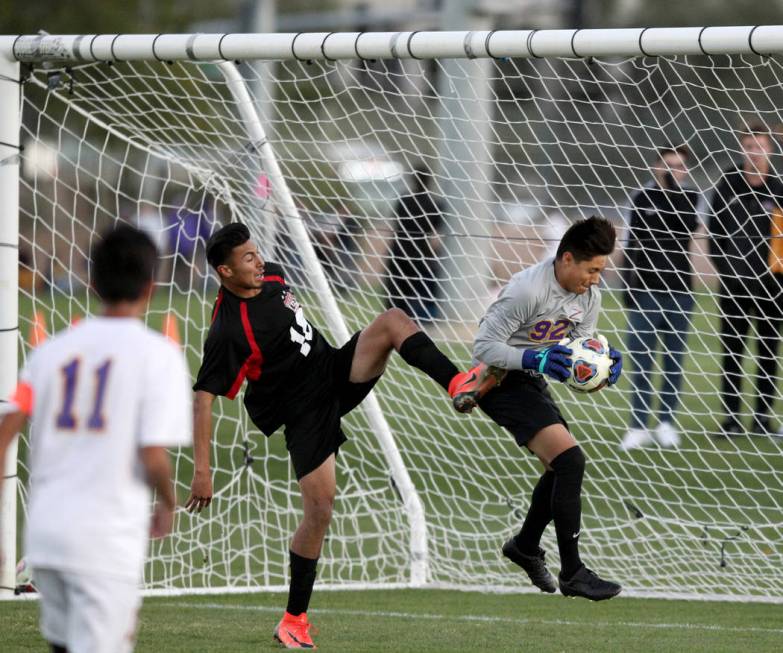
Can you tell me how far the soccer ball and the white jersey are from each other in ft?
7.28

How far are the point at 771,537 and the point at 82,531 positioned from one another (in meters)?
5.73

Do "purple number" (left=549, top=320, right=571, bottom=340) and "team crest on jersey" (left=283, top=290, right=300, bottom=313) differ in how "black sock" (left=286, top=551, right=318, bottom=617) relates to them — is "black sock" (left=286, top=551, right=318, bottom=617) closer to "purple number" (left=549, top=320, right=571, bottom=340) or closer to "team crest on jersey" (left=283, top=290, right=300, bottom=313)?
"team crest on jersey" (left=283, top=290, right=300, bottom=313)

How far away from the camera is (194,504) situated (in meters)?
5.57

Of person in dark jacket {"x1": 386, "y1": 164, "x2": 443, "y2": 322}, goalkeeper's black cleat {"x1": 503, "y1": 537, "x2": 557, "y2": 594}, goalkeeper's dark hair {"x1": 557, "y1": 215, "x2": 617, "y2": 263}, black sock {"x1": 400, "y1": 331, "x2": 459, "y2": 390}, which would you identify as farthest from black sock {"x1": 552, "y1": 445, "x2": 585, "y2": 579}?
person in dark jacket {"x1": 386, "y1": 164, "x2": 443, "y2": 322}

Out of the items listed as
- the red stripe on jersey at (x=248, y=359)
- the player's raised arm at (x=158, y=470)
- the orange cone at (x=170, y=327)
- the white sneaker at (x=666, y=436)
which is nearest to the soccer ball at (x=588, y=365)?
the red stripe on jersey at (x=248, y=359)

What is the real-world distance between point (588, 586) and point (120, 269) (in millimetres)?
2852

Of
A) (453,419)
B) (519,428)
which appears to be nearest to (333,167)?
(453,419)

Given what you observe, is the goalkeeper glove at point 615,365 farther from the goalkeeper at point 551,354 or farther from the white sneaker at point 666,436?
the white sneaker at point 666,436

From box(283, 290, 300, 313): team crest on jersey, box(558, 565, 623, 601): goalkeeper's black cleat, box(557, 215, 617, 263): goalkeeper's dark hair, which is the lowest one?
box(558, 565, 623, 601): goalkeeper's black cleat

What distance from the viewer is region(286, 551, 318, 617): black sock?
576 cm

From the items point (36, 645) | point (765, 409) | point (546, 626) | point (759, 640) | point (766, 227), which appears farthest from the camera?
point (765, 409)

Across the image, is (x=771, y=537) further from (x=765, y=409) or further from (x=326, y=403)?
(x=326, y=403)

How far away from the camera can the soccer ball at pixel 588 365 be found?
5.23 meters

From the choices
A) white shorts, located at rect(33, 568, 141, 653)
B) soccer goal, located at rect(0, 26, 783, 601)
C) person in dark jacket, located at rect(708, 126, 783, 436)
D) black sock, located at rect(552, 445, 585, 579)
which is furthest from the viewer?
person in dark jacket, located at rect(708, 126, 783, 436)
